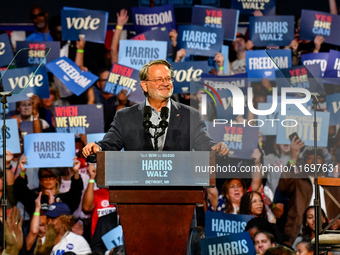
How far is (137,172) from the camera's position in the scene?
1759 mm

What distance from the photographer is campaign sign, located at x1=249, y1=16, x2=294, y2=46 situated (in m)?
4.45

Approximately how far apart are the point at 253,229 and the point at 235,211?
0.24m

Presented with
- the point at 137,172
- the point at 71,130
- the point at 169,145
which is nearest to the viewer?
the point at 137,172

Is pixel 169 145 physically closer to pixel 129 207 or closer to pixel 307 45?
pixel 129 207

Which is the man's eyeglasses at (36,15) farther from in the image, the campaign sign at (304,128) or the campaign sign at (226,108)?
the campaign sign at (304,128)

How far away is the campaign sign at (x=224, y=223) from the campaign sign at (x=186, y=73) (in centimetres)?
128

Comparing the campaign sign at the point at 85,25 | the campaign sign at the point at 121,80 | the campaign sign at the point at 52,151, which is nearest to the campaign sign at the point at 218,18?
the campaign sign at the point at 121,80

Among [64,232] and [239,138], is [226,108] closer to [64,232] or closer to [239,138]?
[239,138]

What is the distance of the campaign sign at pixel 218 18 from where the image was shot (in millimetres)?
4469

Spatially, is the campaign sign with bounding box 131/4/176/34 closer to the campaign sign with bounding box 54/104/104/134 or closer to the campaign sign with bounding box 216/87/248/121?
the campaign sign with bounding box 54/104/104/134

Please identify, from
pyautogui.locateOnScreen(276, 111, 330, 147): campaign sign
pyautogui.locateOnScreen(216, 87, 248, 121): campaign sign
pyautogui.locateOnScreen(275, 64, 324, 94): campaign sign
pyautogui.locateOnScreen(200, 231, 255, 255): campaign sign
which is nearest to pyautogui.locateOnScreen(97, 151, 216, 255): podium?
pyautogui.locateOnScreen(275, 64, 324, 94): campaign sign

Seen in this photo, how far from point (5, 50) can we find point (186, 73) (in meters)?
1.89

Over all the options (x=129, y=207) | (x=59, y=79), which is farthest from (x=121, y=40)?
(x=129, y=207)

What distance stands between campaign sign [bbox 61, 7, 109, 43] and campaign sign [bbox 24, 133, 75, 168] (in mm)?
1040
